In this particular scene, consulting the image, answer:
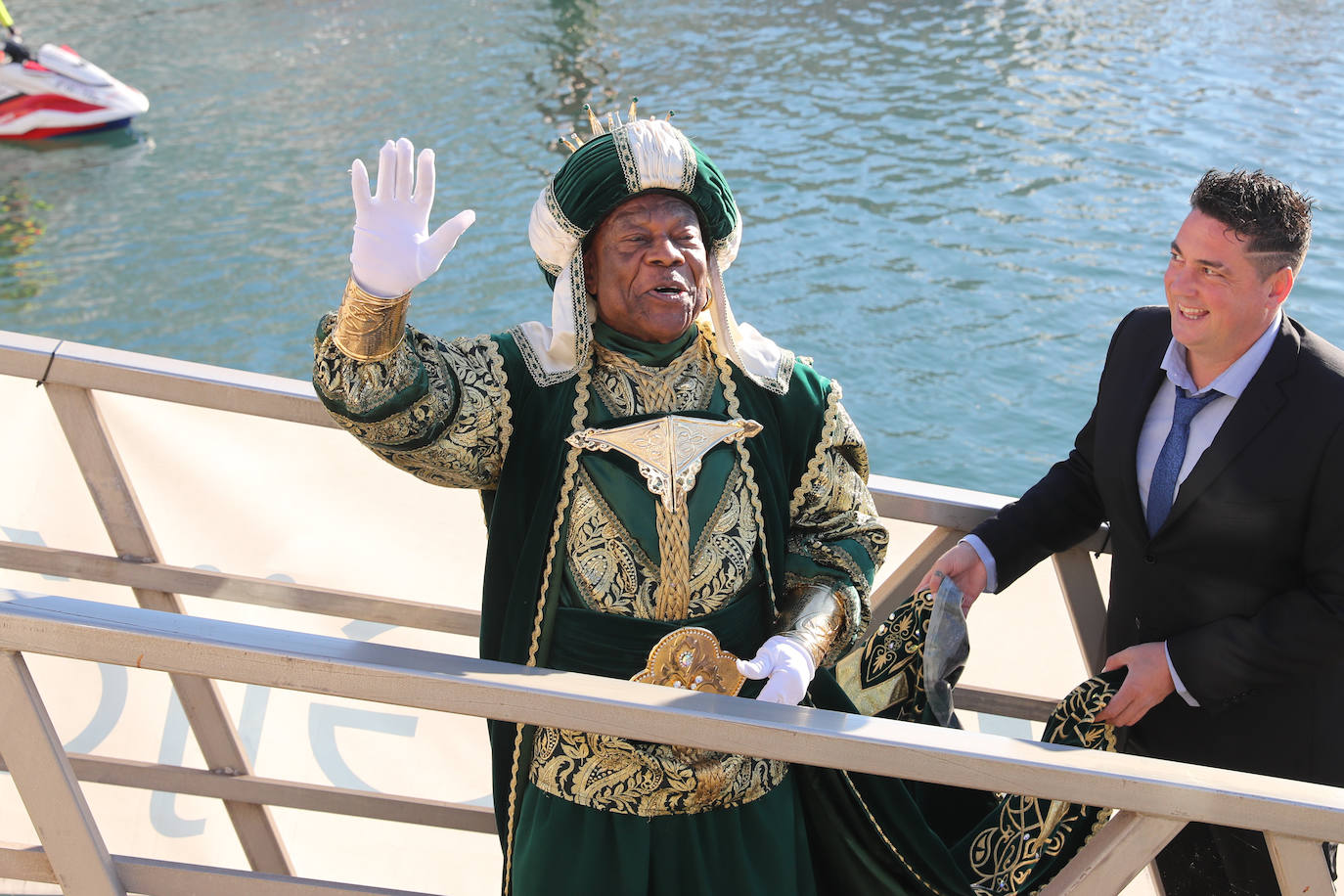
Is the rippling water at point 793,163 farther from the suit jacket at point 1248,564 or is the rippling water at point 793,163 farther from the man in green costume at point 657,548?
the man in green costume at point 657,548

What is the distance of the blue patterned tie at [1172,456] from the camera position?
2.33 m

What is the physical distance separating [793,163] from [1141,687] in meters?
10.5

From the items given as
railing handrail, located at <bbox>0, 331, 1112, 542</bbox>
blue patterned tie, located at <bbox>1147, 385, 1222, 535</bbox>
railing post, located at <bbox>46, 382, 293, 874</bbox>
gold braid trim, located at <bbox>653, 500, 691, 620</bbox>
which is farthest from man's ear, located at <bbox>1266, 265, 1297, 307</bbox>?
railing post, located at <bbox>46, 382, 293, 874</bbox>

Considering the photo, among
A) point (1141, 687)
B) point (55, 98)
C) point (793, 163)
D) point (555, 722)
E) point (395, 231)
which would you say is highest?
point (395, 231)

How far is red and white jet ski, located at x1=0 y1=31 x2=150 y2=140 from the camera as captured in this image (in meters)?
13.0

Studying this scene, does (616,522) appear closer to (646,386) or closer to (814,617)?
(646,386)

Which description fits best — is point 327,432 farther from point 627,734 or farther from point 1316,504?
point 1316,504

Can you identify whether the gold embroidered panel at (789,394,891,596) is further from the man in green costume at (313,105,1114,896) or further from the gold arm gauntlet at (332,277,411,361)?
the gold arm gauntlet at (332,277,411,361)

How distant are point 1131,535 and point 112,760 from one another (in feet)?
7.31

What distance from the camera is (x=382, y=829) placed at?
3.24 meters

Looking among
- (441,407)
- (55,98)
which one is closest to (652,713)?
(441,407)

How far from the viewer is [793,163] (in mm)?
12234

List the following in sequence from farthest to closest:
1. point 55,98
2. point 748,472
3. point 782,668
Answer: point 55,98
point 748,472
point 782,668

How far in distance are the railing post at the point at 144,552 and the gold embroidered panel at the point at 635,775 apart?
0.88 meters
